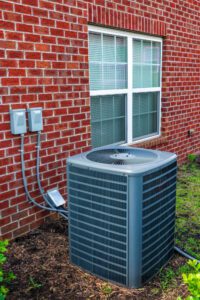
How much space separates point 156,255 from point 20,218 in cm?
145

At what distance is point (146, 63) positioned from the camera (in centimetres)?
554

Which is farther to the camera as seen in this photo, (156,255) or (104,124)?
(104,124)

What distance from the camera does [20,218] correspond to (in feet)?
11.3

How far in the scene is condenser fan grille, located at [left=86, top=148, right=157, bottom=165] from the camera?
2.70m

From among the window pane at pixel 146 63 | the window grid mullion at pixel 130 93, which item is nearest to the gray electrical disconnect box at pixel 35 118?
the window grid mullion at pixel 130 93

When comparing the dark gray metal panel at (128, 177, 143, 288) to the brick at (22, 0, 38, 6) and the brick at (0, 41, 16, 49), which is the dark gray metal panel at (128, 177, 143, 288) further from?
the brick at (22, 0, 38, 6)

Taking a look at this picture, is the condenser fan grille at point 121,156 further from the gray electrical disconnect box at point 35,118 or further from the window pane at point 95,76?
the window pane at point 95,76

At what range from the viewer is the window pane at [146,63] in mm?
5275

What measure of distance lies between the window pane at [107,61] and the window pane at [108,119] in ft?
0.61

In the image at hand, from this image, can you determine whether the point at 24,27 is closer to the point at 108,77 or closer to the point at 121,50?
the point at 108,77

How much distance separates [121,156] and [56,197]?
3.79 feet

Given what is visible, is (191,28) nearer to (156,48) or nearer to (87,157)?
(156,48)

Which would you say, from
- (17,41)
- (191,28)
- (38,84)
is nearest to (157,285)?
(38,84)

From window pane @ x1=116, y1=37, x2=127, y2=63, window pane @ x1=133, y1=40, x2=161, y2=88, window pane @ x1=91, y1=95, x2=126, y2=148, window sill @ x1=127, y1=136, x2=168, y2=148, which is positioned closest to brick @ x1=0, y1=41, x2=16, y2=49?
window pane @ x1=91, y1=95, x2=126, y2=148
